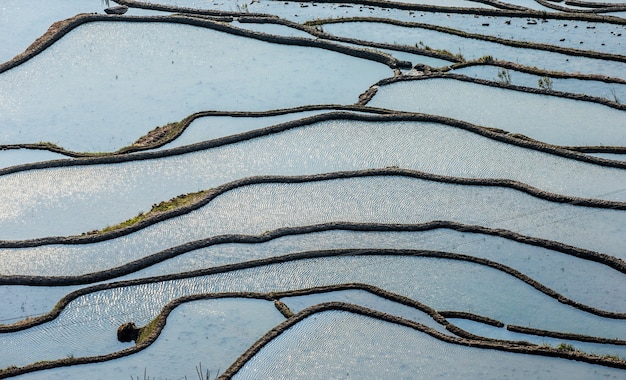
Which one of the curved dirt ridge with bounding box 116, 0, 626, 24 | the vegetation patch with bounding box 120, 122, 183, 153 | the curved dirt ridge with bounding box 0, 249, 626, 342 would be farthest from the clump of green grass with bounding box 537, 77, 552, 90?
the vegetation patch with bounding box 120, 122, 183, 153

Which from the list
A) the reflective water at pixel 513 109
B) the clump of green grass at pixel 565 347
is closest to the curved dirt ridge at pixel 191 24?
the reflective water at pixel 513 109

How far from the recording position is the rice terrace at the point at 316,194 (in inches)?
421

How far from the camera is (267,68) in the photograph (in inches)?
667

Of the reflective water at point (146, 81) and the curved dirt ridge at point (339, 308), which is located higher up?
the reflective water at point (146, 81)

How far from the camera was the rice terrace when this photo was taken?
421 inches

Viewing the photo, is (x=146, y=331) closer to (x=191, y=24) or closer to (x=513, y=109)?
(x=513, y=109)

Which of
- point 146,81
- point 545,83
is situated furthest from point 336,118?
point 545,83

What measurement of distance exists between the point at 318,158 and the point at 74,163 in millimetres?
3532

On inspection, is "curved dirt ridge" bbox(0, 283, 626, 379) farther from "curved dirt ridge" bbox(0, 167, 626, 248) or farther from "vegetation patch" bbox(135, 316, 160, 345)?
"curved dirt ridge" bbox(0, 167, 626, 248)

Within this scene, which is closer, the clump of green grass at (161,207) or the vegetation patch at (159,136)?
the clump of green grass at (161,207)

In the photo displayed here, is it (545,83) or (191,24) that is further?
(191,24)

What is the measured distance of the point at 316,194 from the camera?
13227 mm

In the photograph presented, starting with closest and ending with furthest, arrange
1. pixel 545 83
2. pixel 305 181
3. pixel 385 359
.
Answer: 1. pixel 385 359
2. pixel 305 181
3. pixel 545 83

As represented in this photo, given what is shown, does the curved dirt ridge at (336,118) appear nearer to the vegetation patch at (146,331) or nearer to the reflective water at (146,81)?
the reflective water at (146,81)
